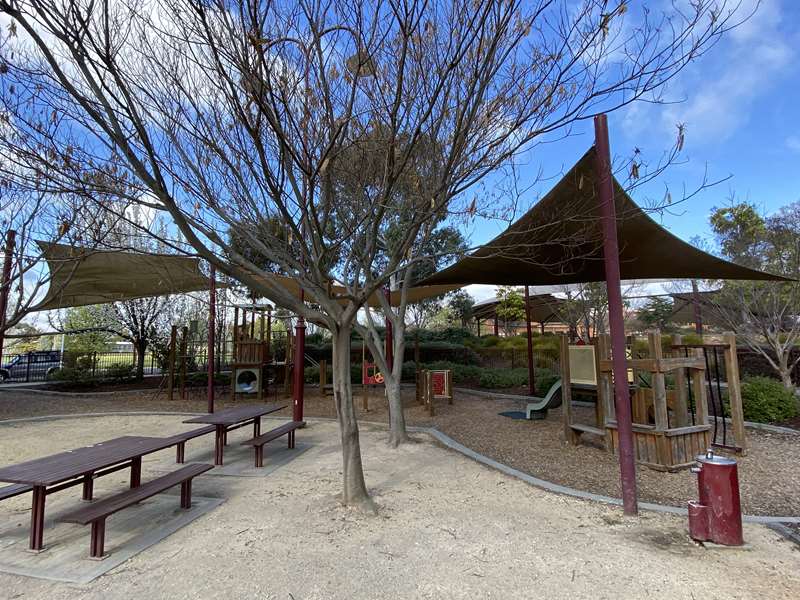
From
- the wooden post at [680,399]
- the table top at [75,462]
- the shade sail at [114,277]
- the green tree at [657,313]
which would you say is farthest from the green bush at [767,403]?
the green tree at [657,313]

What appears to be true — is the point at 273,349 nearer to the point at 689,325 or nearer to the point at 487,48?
the point at 487,48

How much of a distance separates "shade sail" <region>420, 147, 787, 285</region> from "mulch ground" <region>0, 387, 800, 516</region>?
2.39m

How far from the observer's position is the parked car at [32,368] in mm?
18656

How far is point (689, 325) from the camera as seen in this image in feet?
81.5

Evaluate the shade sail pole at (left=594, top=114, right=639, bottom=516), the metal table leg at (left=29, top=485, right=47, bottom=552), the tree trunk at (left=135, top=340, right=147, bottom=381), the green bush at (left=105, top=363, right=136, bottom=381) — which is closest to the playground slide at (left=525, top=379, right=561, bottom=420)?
the shade sail pole at (left=594, top=114, right=639, bottom=516)

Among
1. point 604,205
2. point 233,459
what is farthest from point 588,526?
point 233,459

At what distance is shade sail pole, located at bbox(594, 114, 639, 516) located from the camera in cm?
389

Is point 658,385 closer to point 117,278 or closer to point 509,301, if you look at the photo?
point 117,278

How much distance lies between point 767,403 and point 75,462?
946 centimetres

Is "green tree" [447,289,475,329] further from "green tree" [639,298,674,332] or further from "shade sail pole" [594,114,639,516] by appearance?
"shade sail pole" [594,114,639,516]

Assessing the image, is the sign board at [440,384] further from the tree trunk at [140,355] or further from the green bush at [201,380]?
the tree trunk at [140,355]

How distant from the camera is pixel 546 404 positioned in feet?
26.1

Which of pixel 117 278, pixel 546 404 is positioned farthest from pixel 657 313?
pixel 117 278

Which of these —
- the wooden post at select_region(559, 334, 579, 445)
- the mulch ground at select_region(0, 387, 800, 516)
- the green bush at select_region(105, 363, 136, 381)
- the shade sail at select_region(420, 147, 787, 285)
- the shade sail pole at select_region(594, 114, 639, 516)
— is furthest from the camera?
the green bush at select_region(105, 363, 136, 381)
